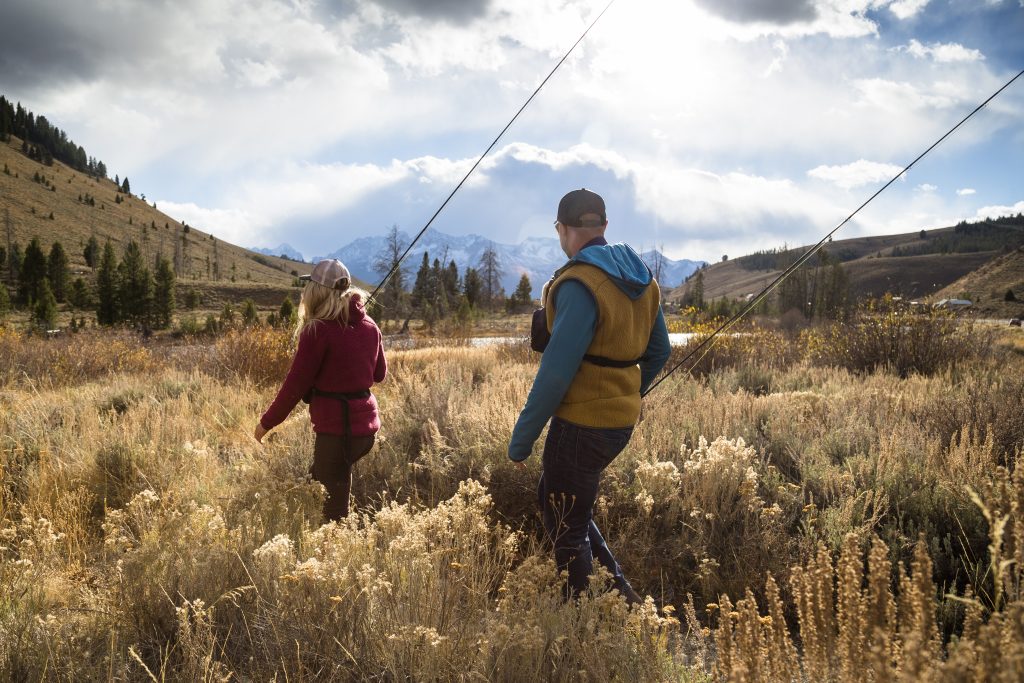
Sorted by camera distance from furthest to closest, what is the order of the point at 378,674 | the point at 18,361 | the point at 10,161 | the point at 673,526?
the point at 10,161
the point at 18,361
the point at 673,526
the point at 378,674

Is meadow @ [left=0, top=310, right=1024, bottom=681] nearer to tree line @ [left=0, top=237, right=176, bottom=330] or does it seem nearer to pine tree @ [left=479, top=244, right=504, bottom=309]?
tree line @ [left=0, top=237, right=176, bottom=330]

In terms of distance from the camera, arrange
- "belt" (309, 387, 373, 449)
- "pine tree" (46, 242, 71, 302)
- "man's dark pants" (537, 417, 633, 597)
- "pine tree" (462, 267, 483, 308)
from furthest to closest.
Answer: "pine tree" (462, 267, 483, 308) < "pine tree" (46, 242, 71, 302) < "belt" (309, 387, 373, 449) < "man's dark pants" (537, 417, 633, 597)

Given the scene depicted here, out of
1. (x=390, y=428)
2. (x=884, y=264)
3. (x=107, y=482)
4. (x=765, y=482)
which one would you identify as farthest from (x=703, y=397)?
(x=884, y=264)

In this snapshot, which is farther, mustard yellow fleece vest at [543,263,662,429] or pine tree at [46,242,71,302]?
pine tree at [46,242,71,302]

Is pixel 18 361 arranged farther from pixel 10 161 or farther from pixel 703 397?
pixel 10 161

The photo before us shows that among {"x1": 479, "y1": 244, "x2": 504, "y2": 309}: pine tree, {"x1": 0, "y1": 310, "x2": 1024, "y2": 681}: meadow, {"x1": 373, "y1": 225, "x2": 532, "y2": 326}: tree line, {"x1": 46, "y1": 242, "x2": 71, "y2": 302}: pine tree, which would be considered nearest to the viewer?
{"x1": 0, "y1": 310, "x2": 1024, "y2": 681}: meadow

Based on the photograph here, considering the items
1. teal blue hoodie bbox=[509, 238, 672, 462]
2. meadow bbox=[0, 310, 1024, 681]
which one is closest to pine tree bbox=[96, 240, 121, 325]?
meadow bbox=[0, 310, 1024, 681]

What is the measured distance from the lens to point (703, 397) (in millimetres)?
5934

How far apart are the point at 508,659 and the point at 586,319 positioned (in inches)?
50.3

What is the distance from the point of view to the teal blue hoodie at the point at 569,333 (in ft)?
7.32

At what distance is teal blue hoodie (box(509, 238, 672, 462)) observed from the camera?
223 cm

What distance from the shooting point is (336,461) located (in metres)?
3.34

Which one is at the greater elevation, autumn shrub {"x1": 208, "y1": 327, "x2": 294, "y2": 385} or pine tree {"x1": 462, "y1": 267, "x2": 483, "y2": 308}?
pine tree {"x1": 462, "y1": 267, "x2": 483, "y2": 308}

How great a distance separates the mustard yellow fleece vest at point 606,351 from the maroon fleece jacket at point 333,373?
4.49ft
